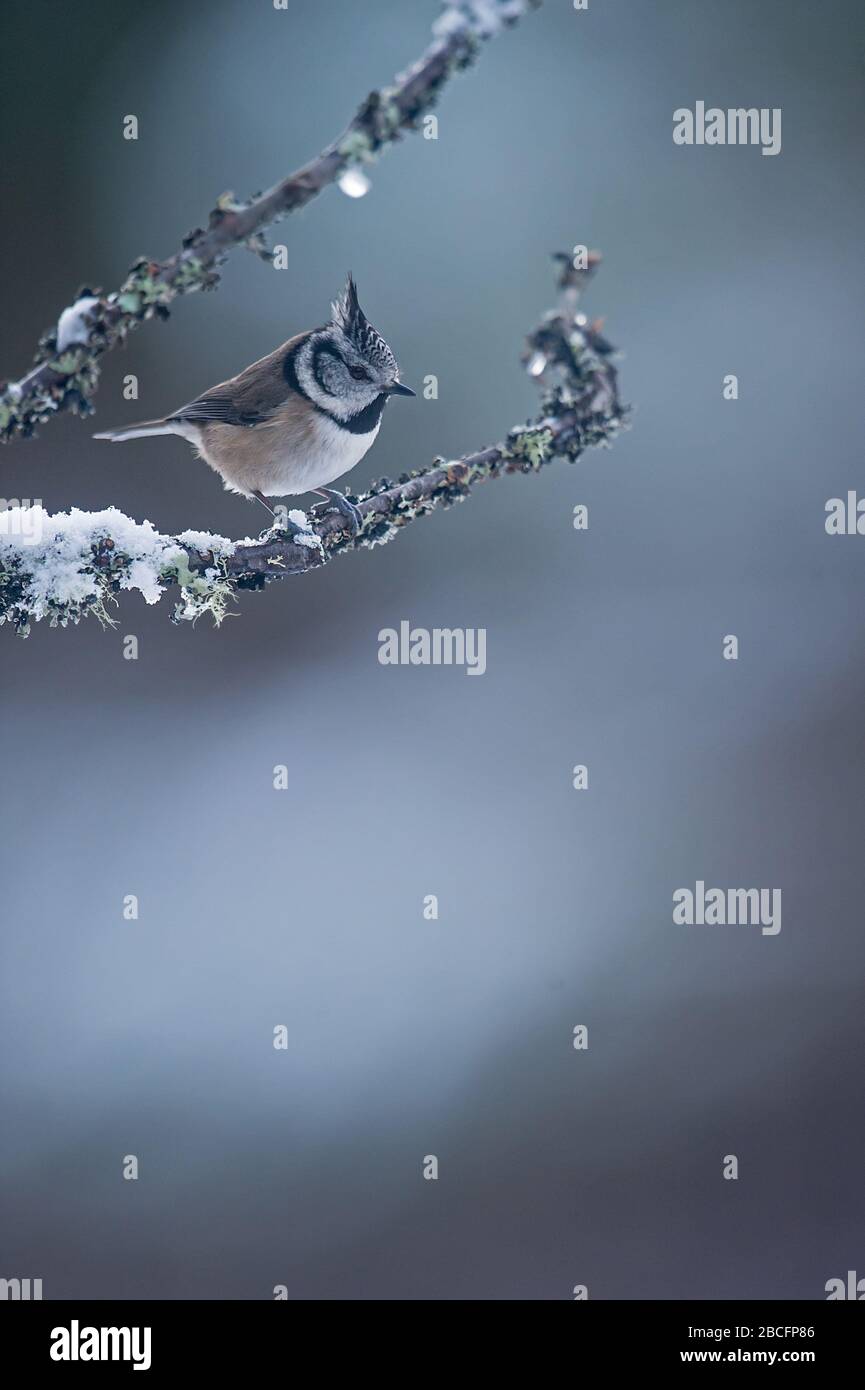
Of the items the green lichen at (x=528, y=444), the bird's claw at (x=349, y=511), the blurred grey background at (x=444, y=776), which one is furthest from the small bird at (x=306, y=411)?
the green lichen at (x=528, y=444)

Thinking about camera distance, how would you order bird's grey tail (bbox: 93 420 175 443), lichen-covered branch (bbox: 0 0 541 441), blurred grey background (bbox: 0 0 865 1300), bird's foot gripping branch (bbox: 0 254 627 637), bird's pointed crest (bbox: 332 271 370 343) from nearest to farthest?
lichen-covered branch (bbox: 0 0 541 441) < bird's foot gripping branch (bbox: 0 254 627 637) < bird's pointed crest (bbox: 332 271 370 343) < bird's grey tail (bbox: 93 420 175 443) < blurred grey background (bbox: 0 0 865 1300)

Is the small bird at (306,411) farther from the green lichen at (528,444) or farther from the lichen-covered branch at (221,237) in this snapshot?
the lichen-covered branch at (221,237)

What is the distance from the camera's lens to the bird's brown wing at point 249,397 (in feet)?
5.32

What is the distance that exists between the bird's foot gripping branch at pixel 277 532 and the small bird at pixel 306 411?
0.08 meters

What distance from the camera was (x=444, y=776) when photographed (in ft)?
6.24

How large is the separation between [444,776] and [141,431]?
32.8 inches

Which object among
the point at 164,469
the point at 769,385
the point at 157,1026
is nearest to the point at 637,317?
the point at 769,385

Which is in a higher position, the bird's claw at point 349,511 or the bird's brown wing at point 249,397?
the bird's brown wing at point 249,397

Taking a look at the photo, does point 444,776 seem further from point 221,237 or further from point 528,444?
point 221,237

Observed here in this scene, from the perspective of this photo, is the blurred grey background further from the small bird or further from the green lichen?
the green lichen

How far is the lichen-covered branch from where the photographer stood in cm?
108

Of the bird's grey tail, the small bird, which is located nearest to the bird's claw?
the small bird

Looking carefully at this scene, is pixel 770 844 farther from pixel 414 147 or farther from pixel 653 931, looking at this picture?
pixel 414 147

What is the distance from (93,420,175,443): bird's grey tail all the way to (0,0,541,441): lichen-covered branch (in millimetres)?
399
